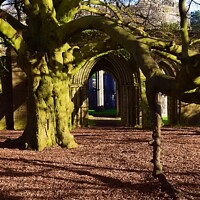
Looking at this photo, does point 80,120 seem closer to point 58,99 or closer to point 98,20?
point 58,99

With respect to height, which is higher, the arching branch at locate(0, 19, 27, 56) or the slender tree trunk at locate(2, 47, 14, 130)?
the arching branch at locate(0, 19, 27, 56)

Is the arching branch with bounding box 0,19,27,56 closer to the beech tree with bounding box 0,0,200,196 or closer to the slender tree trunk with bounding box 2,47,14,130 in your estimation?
the beech tree with bounding box 0,0,200,196

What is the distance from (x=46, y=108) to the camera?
8.66 m

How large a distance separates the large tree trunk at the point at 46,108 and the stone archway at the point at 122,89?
8.80m

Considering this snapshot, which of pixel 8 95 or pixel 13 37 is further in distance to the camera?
pixel 8 95

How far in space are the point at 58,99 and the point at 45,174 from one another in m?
A: 2.86

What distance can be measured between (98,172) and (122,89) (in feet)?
Result: 46.8

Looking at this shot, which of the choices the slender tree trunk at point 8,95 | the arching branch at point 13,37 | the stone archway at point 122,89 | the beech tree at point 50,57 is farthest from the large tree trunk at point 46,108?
the stone archway at point 122,89

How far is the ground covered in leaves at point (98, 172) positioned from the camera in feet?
16.8

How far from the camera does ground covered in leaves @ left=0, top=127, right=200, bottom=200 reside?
511 centimetres

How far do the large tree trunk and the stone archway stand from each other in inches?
347

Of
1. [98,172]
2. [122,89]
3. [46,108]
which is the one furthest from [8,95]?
[98,172]

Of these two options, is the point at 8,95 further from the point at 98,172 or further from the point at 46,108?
the point at 98,172

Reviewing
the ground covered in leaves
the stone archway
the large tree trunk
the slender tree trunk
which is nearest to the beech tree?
the large tree trunk
